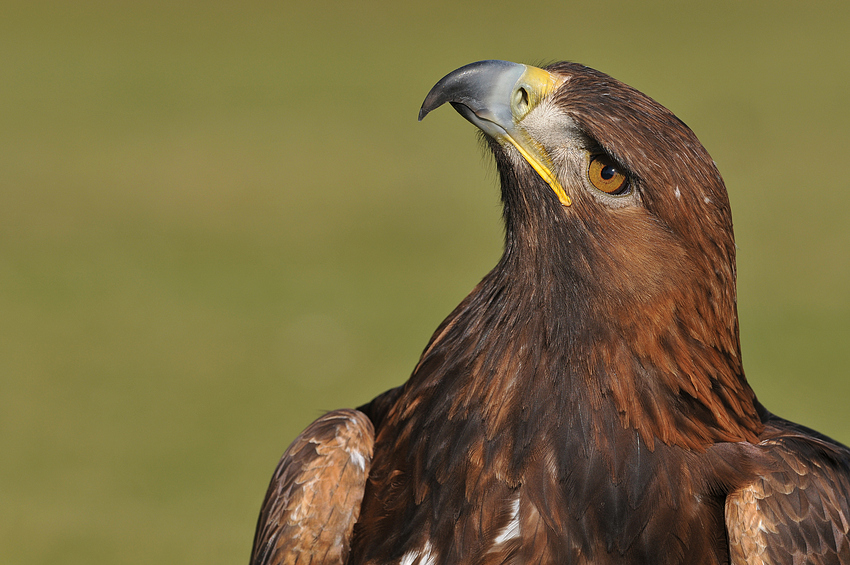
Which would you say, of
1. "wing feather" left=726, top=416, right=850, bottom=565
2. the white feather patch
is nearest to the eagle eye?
"wing feather" left=726, top=416, right=850, bottom=565

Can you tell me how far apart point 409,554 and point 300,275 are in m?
8.38

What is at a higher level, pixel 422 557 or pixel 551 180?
pixel 551 180

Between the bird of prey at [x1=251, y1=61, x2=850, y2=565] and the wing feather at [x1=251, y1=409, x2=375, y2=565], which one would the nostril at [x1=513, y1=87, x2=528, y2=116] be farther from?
the wing feather at [x1=251, y1=409, x2=375, y2=565]

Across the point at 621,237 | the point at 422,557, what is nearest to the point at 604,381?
the point at 621,237

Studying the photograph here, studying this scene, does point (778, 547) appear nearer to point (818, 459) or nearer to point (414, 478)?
point (818, 459)

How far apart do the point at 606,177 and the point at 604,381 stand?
53 centimetres

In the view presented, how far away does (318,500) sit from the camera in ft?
9.22

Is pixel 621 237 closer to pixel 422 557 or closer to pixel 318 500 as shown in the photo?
pixel 422 557

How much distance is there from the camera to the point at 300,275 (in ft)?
35.7

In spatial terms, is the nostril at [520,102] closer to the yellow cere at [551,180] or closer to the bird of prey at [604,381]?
the bird of prey at [604,381]

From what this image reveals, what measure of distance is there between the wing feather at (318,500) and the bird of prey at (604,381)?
209mm

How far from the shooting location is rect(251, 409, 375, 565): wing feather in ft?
9.18

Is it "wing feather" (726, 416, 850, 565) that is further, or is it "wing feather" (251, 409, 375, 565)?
"wing feather" (251, 409, 375, 565)

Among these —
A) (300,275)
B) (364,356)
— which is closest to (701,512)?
(364,356)
